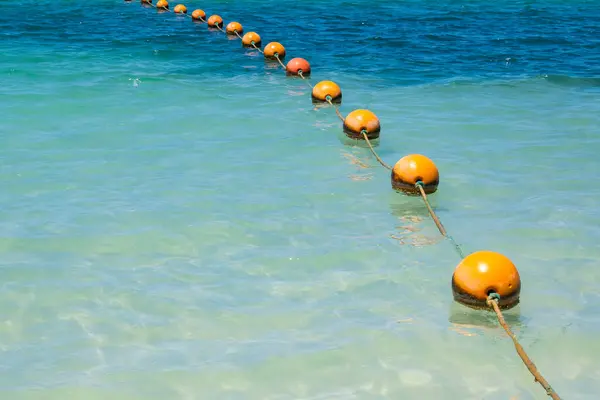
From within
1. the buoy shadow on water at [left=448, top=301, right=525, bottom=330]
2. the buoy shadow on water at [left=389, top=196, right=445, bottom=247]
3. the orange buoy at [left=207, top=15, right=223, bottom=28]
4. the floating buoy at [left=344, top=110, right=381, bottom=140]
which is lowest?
the orange buoy at [left=207, top=15, right=223, bottom=28]

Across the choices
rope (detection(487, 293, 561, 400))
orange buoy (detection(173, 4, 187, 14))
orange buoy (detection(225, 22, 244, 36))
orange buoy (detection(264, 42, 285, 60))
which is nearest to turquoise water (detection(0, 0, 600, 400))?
rope (detection(487, 293, 561, 400))

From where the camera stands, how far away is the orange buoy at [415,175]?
770cm

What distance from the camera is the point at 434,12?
66.7ft

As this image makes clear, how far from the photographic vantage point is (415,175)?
7695 millimetres

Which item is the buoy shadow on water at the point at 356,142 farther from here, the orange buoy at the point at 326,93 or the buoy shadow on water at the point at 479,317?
the buoy shadow on water at the point at 479,317

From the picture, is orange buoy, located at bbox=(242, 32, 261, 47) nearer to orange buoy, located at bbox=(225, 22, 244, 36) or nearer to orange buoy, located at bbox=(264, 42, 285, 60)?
orange buoy, located at bbox=(264, 42, 285, 60)

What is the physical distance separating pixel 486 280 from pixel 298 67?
8302 mm

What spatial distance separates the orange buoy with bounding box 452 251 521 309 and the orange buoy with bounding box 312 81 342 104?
6016mm

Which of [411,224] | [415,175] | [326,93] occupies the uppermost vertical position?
[415,175]

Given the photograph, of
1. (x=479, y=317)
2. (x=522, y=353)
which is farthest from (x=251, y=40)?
(x=522, y=353)

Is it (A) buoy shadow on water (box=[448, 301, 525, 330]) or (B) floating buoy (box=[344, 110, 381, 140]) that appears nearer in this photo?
(A) buoy shadow on water (box=[448, 301, 525, 330])

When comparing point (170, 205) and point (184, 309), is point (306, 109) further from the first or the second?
point (184, 309)

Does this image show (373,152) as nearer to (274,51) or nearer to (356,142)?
(356,142)

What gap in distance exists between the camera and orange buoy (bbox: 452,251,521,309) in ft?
18.0
